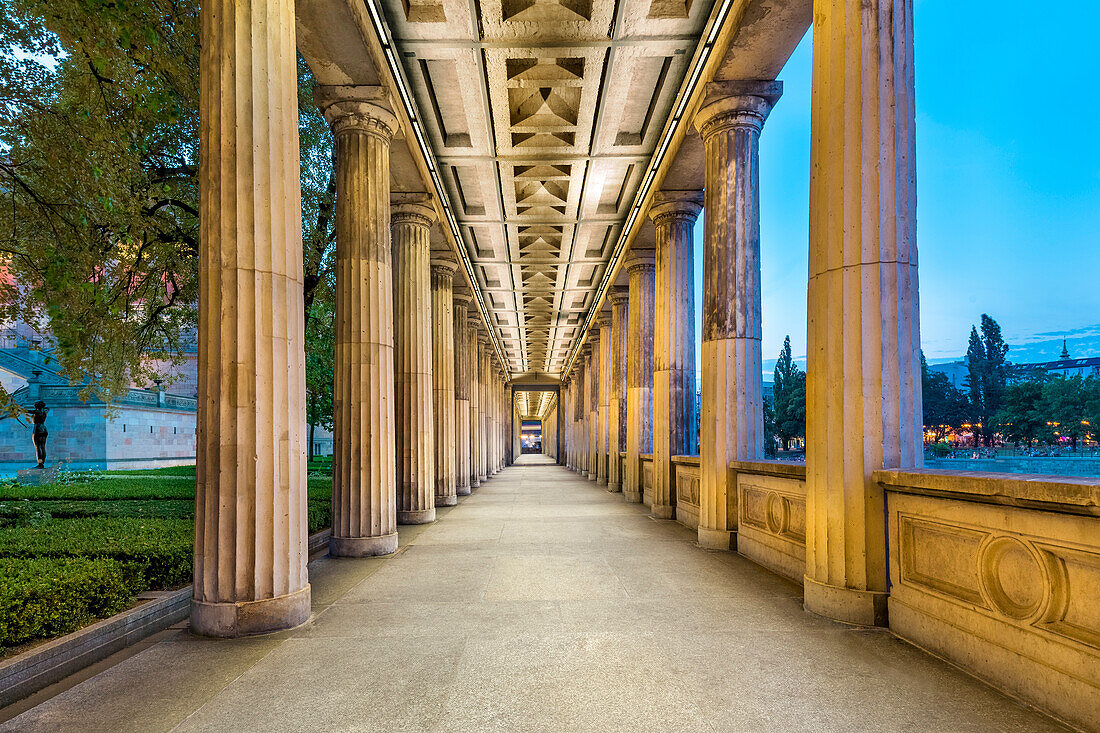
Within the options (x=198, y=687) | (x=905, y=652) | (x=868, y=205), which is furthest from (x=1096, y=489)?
(x=198, y=687)

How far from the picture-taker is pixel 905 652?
511 centimetres

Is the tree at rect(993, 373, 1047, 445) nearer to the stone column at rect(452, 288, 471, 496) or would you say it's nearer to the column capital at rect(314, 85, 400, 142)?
the stone column at rect(452, 288, 471, 496)

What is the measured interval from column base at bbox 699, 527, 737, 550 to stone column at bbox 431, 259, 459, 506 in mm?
9402

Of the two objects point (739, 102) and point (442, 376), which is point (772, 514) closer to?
point (739, 102)

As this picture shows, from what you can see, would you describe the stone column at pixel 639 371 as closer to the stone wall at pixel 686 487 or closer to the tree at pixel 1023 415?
the stone wall at pixel 686 487

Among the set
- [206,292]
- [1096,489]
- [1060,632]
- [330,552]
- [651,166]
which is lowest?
[330,552]

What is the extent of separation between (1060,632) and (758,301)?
7.25 meters

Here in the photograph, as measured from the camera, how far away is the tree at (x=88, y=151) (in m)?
7.88

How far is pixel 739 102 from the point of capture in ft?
33.6

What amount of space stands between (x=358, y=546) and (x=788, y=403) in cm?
7580

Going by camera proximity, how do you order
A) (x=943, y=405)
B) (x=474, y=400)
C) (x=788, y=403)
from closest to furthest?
(x=474, y=400), (x=943, y=405), (x=788, y=403)

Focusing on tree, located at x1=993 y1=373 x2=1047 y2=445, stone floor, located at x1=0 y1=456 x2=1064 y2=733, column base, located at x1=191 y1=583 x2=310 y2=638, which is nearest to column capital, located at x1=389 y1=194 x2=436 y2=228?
stone floor, located at x1=0 y1=456 x2=1064 y2=733

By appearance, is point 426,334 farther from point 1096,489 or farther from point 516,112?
point 1096,489

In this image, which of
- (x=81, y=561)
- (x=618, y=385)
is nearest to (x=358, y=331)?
(x=81, y=561)
